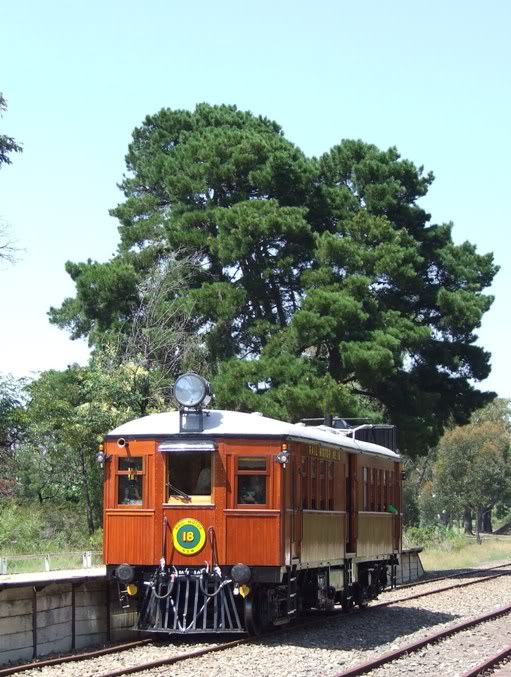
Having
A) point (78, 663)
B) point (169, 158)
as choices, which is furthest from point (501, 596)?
point (169, 158)

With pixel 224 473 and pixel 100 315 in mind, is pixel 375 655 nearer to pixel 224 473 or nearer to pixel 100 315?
pixel 224 473

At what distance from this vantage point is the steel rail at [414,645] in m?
12.5

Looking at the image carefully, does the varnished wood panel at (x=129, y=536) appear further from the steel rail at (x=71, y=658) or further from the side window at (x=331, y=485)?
the side window at (x=331, y=485)

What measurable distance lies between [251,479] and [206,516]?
0.73 metres

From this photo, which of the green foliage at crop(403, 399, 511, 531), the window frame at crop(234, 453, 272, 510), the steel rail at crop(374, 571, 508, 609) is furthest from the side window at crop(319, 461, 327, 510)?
the green foliage at crop(403, 399, 511, 531)

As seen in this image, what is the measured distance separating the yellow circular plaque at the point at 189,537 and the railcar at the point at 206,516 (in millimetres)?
13

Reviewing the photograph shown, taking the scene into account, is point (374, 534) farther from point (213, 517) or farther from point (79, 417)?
point (79, 417)

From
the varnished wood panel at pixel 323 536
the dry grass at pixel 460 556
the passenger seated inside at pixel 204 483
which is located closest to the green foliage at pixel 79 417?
the dry grass at pixel 460 556

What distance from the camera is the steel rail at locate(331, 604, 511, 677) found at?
1250cm

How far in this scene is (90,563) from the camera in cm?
2766

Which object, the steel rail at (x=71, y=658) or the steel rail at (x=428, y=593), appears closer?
the steel rail at (x=71, y=658)

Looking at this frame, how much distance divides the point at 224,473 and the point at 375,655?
9.53 feet

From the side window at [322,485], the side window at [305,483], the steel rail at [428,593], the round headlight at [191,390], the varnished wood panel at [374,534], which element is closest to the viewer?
the round headlight at [191,390]

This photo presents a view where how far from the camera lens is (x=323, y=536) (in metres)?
17.1
